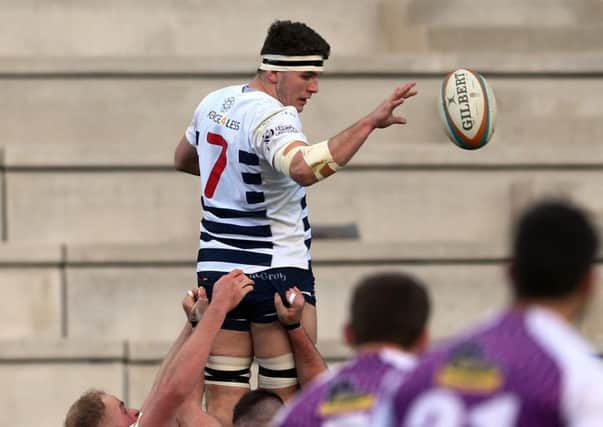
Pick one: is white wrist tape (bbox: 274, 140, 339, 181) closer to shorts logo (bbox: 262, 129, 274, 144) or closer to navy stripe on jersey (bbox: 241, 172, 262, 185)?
shorts logo (bbox: 262, 129, 274, 144)

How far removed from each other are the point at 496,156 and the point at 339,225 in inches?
43.5

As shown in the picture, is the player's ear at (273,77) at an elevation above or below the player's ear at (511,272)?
above

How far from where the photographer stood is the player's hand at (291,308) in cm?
656

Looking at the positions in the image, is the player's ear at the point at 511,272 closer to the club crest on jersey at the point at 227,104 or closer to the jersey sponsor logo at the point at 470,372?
the jersey sponsor logo at the point at 470,372

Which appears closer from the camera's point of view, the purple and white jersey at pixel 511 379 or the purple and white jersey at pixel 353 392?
the purple and white jersey at pixel 511 379

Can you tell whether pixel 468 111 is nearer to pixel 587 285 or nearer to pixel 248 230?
pixel 248 230

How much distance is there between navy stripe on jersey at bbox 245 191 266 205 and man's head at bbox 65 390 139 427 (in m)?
0.96

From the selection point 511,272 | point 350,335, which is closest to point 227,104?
point 350,335

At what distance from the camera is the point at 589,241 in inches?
139

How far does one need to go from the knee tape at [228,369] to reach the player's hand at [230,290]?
60cm

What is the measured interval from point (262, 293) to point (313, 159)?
704mm

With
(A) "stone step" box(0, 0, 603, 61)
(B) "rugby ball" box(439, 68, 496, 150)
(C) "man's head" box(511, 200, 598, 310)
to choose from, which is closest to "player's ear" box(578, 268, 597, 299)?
(C) "man's head" box(511, 200, 598, 310)

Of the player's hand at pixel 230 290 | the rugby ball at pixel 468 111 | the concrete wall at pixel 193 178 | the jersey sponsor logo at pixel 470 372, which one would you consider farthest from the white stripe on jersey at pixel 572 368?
the concrete wall at pixel 193 178

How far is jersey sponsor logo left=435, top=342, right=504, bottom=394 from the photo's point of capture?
3.45 meters
